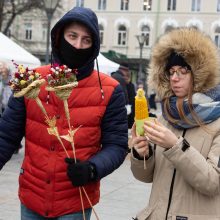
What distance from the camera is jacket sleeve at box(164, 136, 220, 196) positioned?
232cm

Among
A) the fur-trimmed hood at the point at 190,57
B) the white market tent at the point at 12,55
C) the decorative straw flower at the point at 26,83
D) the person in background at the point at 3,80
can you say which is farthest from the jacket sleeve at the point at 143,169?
the white market tent at the point at 12,55

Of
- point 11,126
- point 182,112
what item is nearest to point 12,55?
point 11,126

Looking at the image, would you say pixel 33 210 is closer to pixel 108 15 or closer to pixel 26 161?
pixel 26 161

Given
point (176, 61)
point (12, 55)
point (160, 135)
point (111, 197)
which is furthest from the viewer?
point (12, 55)

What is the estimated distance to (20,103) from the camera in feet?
9.14

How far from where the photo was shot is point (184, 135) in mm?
2492

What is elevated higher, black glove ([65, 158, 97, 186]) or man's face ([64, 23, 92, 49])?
man's face ([64, 23, 92, 49])

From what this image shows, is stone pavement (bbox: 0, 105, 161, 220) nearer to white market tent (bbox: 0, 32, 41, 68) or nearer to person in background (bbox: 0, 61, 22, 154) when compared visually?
person in background (bbox: 0, 61, 22, 154)

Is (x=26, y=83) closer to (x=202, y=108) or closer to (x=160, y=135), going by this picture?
(x=160, y=135)

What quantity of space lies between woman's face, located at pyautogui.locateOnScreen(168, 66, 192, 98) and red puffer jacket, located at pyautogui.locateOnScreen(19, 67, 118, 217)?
0.37m

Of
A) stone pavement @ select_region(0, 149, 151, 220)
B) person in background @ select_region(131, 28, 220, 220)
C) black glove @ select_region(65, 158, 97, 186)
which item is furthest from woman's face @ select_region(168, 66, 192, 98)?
stone pavement @ select_region(0, 149, 151, 220)

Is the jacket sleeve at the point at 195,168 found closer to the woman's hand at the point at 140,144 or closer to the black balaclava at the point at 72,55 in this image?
the woman's hand at the point at 140,144

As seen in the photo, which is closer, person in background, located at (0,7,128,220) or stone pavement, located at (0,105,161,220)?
person in background, located at (0,7,128,220)

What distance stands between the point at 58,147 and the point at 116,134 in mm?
311
